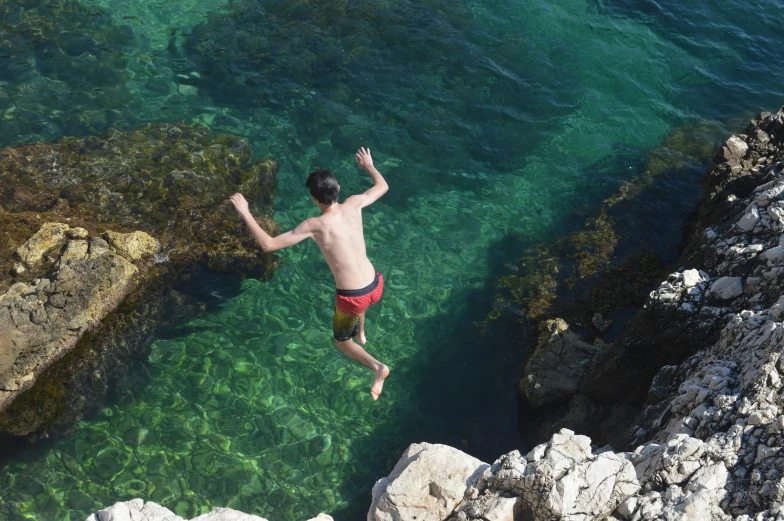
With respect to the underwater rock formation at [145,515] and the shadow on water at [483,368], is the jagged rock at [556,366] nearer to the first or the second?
the shadow on water at [483,368]

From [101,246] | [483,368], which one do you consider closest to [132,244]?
[101,246]

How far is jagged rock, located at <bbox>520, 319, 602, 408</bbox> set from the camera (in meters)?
7.99

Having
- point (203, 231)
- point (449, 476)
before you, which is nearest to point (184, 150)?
point (203, 231)

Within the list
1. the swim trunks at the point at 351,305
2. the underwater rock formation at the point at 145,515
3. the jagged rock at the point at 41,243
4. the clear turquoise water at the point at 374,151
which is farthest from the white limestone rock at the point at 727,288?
the jagged rock at the point at 41,243

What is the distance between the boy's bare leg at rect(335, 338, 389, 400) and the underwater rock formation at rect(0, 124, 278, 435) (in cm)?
267

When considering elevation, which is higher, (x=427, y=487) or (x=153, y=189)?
(x=427, y=487)

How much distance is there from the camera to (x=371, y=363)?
23.2 ft

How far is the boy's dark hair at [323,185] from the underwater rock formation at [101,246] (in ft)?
10.5

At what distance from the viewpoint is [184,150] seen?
1042 centimetres

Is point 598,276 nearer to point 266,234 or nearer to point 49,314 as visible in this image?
point 266,234

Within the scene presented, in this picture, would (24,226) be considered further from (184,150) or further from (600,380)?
(600,380)

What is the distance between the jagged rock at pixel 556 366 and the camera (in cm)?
799

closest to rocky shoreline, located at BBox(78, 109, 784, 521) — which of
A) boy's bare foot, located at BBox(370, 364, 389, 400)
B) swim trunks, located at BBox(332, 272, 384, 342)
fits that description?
boy's bare foot, located at BBox(370, 364, 389, 400)

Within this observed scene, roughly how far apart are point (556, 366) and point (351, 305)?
118 inches
